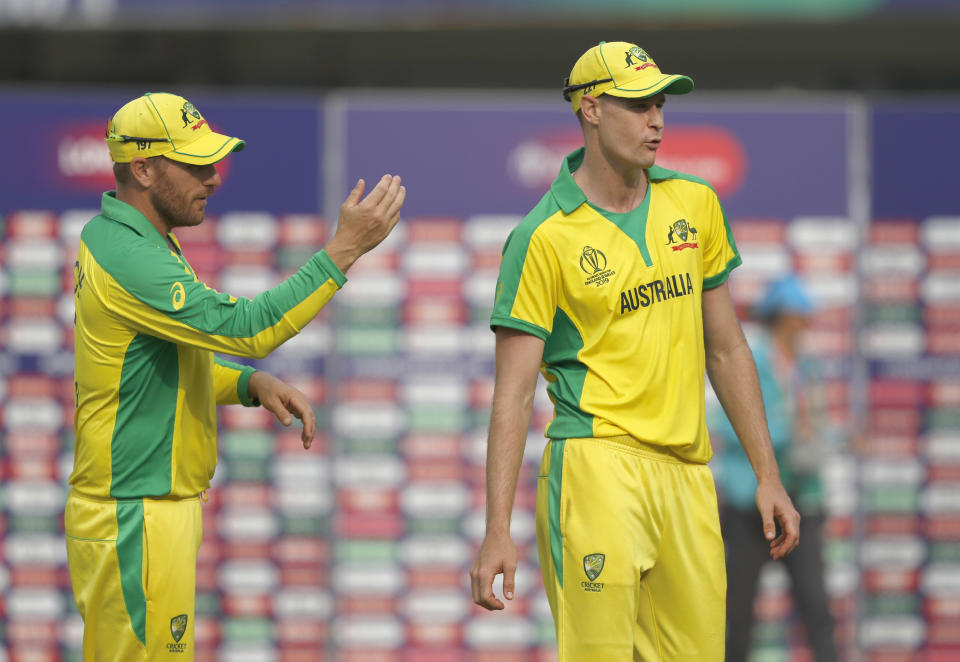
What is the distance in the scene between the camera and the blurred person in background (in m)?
5.58

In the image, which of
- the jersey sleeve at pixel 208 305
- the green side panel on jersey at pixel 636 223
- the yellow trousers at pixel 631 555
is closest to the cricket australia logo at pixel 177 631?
the jersey sleeve at pixel 208 305

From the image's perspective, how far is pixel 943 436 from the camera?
20.4ft

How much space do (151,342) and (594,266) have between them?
3.92ft

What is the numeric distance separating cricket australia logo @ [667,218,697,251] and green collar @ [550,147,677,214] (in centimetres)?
17

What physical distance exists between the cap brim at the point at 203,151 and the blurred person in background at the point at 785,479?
8.83 feet

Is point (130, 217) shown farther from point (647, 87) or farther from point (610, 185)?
point (647, 87)

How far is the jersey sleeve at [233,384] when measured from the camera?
402 cm

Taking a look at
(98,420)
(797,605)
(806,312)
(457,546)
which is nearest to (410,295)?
(457,546)

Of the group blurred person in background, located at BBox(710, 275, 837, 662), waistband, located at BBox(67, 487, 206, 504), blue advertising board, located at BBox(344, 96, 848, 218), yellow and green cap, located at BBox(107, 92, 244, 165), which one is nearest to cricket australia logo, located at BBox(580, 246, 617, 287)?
yellow and green cap, located at BBox(107, 92, 244, 165)

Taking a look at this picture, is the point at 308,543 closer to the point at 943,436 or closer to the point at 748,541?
the point at 748,541

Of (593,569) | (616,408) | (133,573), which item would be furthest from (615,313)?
(133,573)

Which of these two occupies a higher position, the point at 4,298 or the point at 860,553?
the point at 4,298

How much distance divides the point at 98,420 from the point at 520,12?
3.12 m

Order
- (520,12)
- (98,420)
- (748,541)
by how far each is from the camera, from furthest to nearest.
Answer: (520,12) → (748,541) → (98,420)
